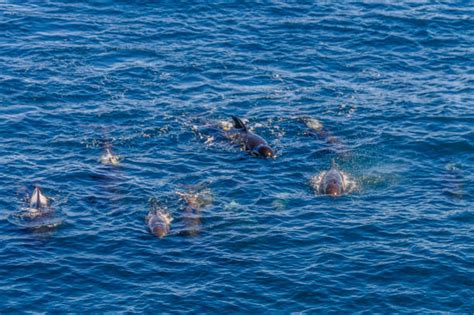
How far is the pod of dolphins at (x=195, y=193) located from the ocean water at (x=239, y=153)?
452 millimetres

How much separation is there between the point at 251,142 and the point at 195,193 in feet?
19.2

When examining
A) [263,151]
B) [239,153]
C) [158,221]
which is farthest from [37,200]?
[263,151]

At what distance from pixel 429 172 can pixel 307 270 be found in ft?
40.3

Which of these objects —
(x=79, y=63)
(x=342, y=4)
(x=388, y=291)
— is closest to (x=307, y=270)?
(x=388, y=291)

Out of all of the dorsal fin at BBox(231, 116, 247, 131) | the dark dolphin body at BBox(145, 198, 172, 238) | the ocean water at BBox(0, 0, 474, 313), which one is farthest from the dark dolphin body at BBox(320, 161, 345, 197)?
the dark dolphin body at BBox(145, 198, 172, 238)

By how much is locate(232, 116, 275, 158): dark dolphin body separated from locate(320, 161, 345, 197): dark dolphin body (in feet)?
14.1

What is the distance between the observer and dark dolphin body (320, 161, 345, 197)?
45406 mm

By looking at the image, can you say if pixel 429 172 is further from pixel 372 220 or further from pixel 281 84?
pixel 281 84

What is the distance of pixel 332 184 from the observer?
149 ft

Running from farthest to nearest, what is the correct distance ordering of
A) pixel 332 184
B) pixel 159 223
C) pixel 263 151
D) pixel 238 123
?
1. pixel 238 123
2. pixel 263 151
3. pixel 332 184
4. pixel 159 223

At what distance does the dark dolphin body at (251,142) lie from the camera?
161ft

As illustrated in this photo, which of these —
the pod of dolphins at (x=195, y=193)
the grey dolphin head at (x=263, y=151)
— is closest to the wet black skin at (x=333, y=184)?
the pod of dolphins at (x=195, y=193)

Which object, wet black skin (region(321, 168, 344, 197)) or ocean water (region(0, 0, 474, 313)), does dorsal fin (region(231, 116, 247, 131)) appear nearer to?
ocean water (region(0, 0, 474, 313))

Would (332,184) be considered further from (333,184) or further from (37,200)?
(37,200)
